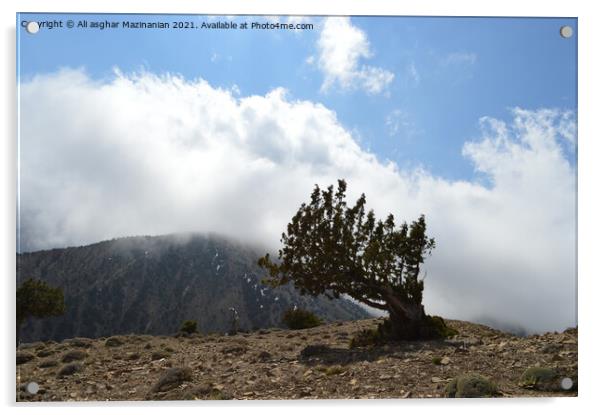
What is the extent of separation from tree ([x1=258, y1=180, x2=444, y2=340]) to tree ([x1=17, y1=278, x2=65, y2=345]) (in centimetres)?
548

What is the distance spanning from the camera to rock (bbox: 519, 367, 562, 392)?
951 centimetres

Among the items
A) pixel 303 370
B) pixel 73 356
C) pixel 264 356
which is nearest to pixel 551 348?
pixel 303 370

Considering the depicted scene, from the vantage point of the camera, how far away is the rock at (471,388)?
9.29 meters

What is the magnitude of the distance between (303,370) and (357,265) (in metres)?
4.35

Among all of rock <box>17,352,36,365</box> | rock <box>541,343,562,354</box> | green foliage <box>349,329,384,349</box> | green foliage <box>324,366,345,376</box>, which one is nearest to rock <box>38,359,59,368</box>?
rock <box>17,352,36,365</box>

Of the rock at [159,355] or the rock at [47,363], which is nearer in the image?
the rock at [47,363]

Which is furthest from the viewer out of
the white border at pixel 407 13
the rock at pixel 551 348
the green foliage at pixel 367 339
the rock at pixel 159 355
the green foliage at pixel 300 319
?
the green foliage at pixel 300 319

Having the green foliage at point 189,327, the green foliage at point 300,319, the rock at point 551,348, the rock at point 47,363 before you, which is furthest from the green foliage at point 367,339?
the green foliage at point 189,327

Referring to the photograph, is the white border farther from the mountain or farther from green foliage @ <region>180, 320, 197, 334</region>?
green foliage @ <region>180, 320, 197, 334</region>

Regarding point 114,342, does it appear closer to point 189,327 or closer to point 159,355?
point 159,355

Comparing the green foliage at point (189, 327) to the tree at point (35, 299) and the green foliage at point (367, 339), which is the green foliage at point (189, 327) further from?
the green foliage at point (367, 339)

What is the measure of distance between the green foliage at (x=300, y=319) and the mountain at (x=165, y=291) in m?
0.46

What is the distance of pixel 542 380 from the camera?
9.58 meters

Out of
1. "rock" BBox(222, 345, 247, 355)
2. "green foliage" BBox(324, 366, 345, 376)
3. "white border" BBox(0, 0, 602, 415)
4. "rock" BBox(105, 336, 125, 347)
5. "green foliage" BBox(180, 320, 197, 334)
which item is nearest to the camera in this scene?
"white border" BBox(0, 0, 602, 415)
